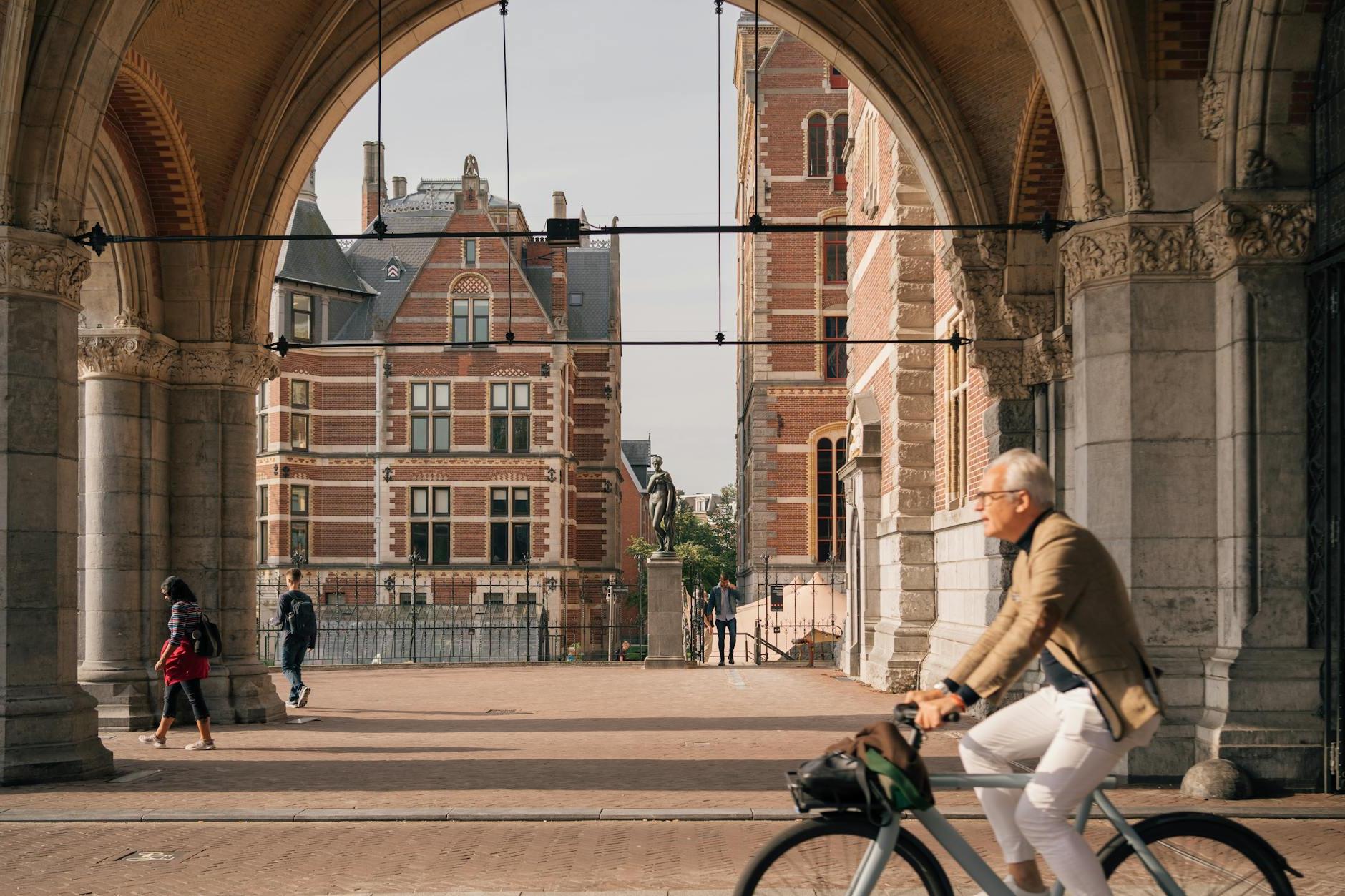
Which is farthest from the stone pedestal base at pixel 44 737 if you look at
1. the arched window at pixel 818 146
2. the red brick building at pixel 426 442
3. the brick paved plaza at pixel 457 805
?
the arched window at pixel 818 146

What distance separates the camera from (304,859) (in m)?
7.41

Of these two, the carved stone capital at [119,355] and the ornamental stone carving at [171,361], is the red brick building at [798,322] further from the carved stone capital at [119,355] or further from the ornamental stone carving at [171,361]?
the carved stone capital at [119,355]

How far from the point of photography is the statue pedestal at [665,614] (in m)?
25.4

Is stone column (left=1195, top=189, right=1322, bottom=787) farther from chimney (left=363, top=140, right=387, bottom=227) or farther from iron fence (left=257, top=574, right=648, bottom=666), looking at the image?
chimney (left=363, top=140, right=387, bottom=227)

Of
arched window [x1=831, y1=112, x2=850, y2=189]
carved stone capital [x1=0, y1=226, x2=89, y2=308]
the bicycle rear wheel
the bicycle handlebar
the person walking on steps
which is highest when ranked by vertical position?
arched window [x1=831, y1=112, x2=850, y2=189]

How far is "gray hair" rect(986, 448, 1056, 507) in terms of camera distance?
452 centimetres

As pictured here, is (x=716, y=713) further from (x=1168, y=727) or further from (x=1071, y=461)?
(x=1168, y=727)

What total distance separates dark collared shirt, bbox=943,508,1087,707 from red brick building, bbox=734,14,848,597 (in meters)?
36.2

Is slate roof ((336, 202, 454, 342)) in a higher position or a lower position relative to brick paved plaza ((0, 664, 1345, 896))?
higher

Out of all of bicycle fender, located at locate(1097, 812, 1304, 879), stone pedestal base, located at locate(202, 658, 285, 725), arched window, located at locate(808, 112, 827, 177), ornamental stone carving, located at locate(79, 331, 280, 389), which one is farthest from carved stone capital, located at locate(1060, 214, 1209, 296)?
arched window, located at locate(808, 112, 827, 177)

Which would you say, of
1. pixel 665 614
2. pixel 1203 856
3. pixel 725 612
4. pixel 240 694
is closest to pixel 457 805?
pixel 1203 856

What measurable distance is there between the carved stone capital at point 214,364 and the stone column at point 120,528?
40 cm

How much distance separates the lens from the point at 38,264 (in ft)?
34.1

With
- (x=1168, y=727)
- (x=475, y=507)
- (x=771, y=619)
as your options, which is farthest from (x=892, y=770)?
(x=475, y=507)
